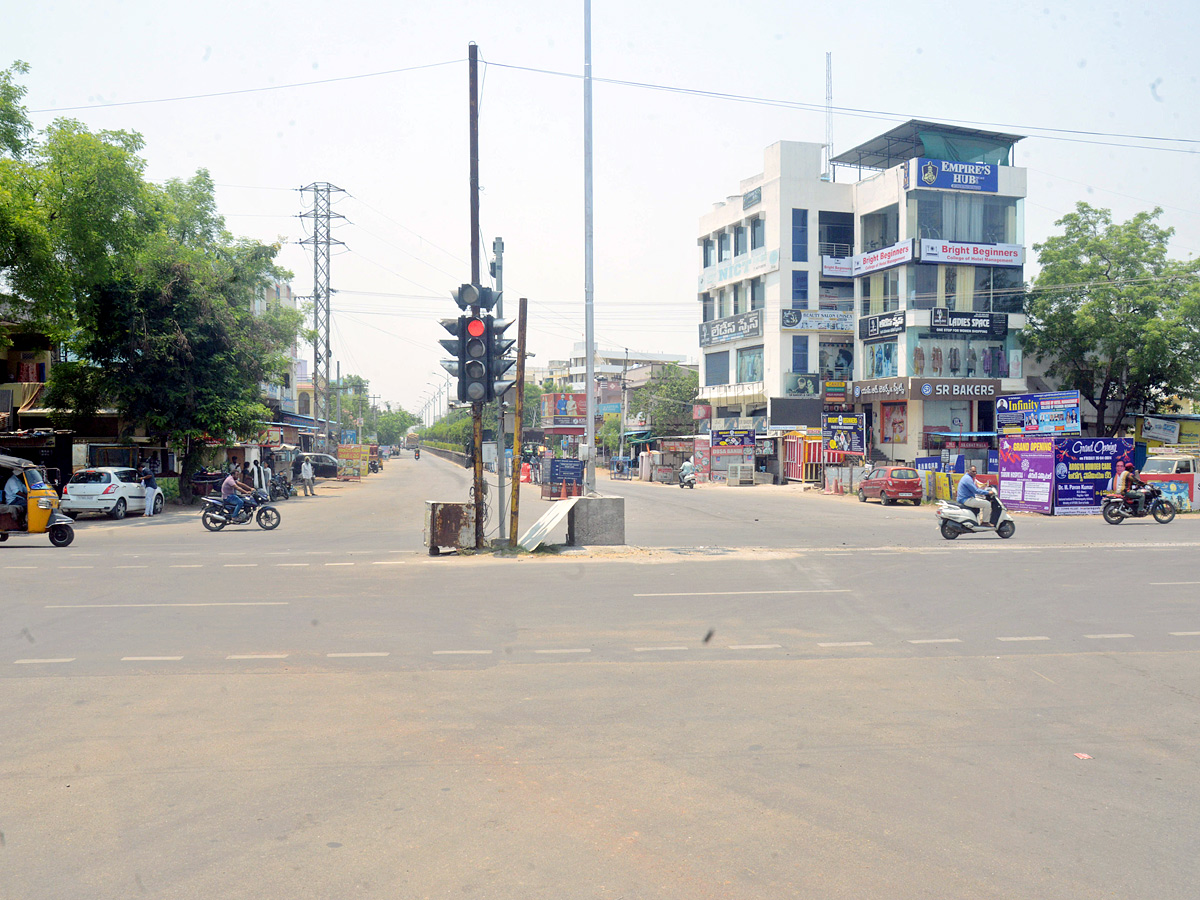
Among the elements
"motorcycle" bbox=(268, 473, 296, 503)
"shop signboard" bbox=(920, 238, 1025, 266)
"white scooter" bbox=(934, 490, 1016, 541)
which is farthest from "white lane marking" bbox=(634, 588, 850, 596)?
"shop signboard" bbox=(920, 238, 1025, 266)

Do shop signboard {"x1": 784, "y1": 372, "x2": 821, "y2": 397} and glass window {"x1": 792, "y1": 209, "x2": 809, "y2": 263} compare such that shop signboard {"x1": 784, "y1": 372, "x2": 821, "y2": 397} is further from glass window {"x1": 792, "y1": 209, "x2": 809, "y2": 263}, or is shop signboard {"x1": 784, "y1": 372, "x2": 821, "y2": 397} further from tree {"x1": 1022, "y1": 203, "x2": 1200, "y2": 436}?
tree {"x1": 1022, "y1": 203, "x2": 1200, "y2": 436}

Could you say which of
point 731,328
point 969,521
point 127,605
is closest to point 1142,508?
point 969,521

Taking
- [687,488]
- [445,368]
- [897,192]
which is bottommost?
[687,488]

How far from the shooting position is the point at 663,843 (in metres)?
4.19

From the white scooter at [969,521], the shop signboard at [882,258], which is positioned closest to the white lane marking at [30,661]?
the white scooter at [969,521]

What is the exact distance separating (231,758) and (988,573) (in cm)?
1139

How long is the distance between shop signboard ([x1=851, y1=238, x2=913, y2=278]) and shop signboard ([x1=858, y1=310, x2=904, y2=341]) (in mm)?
2780

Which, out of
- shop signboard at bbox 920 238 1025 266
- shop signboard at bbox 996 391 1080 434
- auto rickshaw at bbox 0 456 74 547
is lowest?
auto rickshaw at bbox 0 456 74 547

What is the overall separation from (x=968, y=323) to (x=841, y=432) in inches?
366

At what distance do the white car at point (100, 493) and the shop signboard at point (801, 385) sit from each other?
36946mm

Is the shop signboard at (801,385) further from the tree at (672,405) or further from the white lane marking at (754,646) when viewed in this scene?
the white lane marking at (754,646)

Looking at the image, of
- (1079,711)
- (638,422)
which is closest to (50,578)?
(1079,711)

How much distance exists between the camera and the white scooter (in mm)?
19328

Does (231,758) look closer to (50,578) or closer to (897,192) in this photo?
(50,578)
